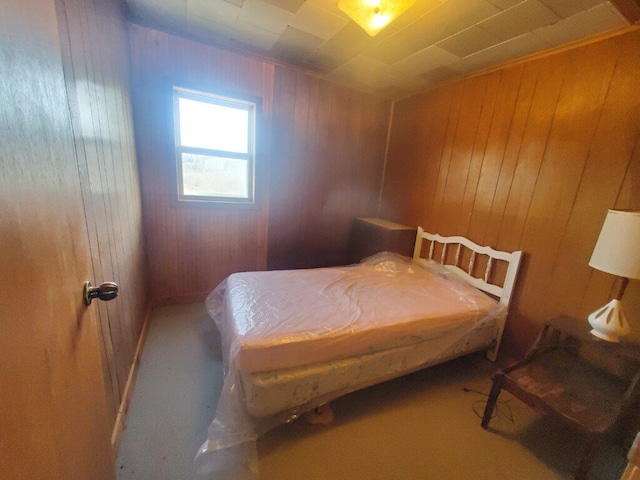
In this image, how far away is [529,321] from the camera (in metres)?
1.97

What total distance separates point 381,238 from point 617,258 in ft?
5.69

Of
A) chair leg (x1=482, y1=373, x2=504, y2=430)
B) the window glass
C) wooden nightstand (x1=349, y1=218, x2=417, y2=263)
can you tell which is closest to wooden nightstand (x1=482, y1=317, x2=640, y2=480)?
chair leg (x1=482, y1=373, x2=504, y2=430)

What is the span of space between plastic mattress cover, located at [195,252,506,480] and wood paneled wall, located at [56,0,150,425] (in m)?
0.55

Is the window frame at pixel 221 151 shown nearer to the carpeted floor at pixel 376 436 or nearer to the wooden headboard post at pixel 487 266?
the carpeted floor at pixel 376 436

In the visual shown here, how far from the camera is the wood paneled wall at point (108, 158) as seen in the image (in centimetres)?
107

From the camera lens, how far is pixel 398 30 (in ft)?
6.06

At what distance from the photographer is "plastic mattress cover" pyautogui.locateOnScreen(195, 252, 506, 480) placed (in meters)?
1.25

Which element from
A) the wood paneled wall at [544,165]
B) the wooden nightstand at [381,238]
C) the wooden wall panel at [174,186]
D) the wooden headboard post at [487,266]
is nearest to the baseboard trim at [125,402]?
the wooden wall panel at [174,186]

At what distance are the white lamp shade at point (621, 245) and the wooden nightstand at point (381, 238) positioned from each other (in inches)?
60.6

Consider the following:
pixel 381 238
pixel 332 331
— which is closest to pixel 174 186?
pixel 332 331

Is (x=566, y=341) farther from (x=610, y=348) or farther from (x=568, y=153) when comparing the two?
(x=568, y=153)

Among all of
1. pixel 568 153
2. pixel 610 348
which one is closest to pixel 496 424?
pixel 610 348

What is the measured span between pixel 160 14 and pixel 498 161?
9.46 feet

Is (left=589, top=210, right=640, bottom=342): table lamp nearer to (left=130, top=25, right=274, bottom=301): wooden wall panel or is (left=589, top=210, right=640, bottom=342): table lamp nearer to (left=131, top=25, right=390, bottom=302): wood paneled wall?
(left=131, top=25, right=390, bottom=302): wood paneled wall
